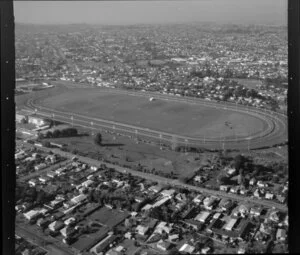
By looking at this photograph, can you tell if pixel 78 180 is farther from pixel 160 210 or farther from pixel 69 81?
pixel 69 81

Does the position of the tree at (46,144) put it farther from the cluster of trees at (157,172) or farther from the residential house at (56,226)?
the residential house at (56,226)

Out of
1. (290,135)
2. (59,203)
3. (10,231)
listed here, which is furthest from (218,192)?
(10,231)

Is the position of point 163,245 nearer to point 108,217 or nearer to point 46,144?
point 108,217

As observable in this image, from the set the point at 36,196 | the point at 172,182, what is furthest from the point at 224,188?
the point at 36,196

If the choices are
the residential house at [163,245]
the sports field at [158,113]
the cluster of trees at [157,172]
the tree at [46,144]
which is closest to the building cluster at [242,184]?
the cluster of trees at [157,172]

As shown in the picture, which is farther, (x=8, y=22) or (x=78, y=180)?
(x=78, y=180)

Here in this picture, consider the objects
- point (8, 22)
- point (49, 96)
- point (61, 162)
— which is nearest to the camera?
point (8, 22)
